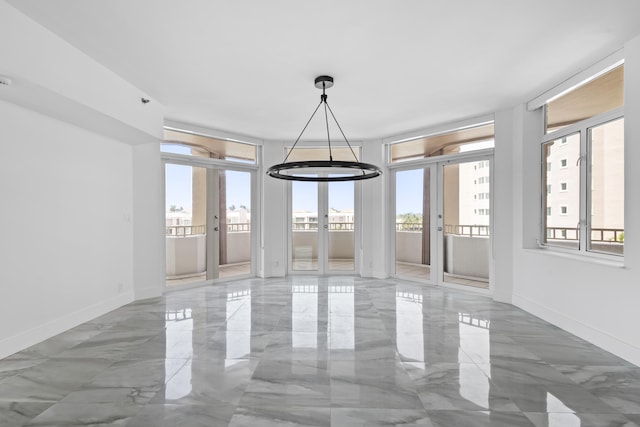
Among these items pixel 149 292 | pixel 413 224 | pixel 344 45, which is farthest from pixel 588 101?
pixel 149 292

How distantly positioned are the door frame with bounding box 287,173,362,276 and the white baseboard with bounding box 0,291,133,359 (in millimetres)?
3098

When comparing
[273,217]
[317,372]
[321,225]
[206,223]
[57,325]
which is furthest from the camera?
[321,225]

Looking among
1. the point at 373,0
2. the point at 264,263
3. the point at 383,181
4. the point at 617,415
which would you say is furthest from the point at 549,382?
the point at 264,263

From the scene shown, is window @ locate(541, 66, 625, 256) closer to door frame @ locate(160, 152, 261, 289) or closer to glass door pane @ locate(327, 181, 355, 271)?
glass door pane @ locate(327, 181, 355, 271)

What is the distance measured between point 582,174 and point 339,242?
4.27 m

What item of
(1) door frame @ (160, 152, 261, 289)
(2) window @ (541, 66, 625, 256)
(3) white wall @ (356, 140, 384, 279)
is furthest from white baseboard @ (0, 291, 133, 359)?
(2) window @ (541, 66, 625, 256)

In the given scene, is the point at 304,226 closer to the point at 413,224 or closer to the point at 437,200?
the point at 413,224

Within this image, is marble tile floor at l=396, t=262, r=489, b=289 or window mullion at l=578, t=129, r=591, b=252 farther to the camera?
marble tile floor at l=396, t=262, r=489, b=289

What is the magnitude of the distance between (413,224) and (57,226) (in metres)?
5.46

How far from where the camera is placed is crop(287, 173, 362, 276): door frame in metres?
6.78

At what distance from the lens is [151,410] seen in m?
2.13

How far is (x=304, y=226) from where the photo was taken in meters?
6.85

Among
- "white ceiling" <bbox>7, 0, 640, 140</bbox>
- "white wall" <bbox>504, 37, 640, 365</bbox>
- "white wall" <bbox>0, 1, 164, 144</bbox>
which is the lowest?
"white wall" <bbox>504, 37, 640, 365</bbox>

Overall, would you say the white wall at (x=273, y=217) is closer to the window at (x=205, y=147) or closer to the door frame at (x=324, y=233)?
the door frame at (x=324, y=233)
